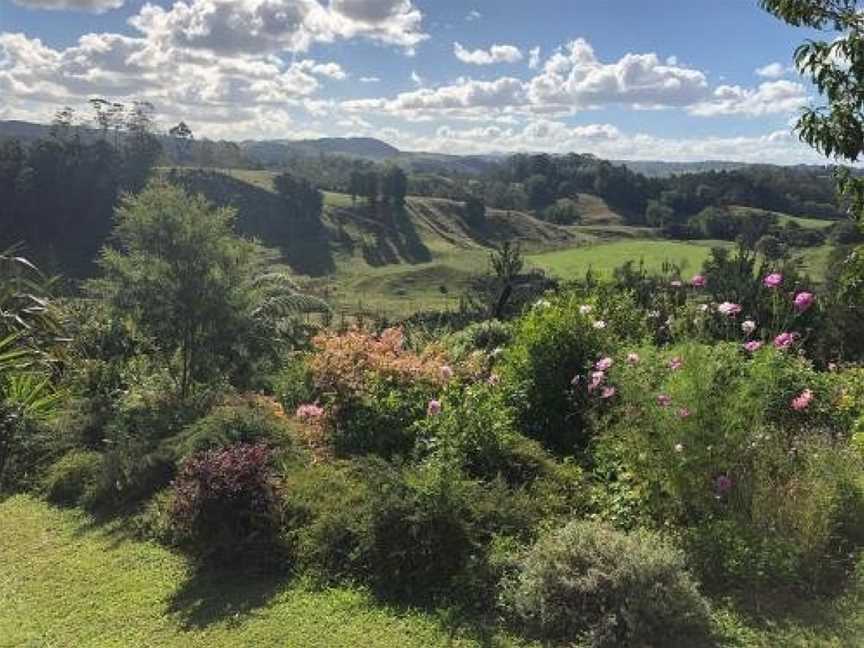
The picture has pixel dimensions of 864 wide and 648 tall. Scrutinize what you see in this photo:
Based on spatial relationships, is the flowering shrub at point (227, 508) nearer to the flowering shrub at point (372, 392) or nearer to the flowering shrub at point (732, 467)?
the flowering shrub at point (372, 392)

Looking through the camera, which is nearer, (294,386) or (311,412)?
(311,412)

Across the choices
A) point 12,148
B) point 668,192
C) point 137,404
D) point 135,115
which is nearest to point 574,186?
point 668,192

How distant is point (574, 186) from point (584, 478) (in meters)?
164

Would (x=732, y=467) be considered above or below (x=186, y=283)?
below

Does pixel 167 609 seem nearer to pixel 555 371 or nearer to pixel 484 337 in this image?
pixel 555 371

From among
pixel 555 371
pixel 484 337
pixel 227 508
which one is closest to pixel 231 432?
pixel 227 508

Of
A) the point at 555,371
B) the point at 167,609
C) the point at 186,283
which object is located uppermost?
the point at 186,283

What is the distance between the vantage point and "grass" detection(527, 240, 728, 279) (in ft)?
281

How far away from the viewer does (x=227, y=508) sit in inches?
235

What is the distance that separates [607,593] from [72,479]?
6.06 metres

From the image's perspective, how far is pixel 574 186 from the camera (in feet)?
541

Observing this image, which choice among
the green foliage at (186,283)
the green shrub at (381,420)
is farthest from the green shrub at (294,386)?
the green shrub at (381,420)

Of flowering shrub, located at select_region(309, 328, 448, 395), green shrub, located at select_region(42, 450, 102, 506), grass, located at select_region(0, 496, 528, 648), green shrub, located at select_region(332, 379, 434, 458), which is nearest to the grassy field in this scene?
grass, located at select_region(0, 496, 528, 648)

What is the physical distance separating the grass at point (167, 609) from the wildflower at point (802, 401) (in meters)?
2.79
